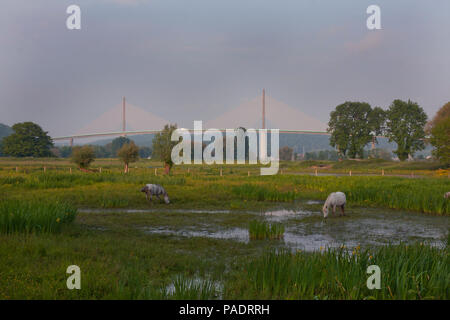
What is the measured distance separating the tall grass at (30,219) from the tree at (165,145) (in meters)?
28.2

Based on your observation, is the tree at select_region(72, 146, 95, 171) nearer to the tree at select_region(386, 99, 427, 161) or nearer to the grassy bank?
the grassy bank

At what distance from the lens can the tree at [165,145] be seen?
39219mm

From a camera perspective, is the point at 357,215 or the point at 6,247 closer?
the point at 6,247

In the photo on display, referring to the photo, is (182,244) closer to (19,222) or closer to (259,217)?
(19,222)

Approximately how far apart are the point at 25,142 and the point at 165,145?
64.2 m

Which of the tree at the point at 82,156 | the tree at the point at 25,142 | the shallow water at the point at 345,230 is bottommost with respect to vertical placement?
the shallow water at the point at 345,230

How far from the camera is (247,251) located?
31.0 feet

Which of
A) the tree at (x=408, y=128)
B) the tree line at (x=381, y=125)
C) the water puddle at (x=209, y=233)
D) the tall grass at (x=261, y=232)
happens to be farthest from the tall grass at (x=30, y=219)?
the tree at (x=408, y=128)

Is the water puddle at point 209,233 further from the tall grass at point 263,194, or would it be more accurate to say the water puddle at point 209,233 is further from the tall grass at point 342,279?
the tall grass at point 263,194

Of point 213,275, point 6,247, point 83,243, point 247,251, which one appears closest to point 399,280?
point 213,275

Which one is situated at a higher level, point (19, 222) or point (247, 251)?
point (19, 222)

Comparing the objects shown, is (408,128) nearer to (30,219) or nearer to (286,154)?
(30,219)

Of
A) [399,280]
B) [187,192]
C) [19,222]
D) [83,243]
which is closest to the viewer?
[399,280]
